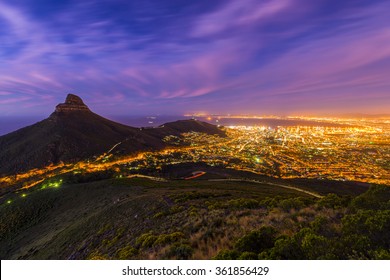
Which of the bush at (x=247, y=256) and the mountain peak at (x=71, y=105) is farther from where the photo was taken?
the mountain peak at (x=71, y=105)

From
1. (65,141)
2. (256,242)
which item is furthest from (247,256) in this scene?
(65,141)

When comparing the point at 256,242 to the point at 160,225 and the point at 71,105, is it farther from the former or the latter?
the point at 71,105

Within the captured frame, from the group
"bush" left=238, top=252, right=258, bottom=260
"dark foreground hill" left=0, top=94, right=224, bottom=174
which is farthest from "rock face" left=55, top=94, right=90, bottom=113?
"bush" left=238, top=252, right=258, bottom=260

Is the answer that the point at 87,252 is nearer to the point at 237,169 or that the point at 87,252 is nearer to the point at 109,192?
the point at 109,192

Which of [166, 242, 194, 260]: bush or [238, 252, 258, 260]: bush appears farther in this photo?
[166, 242, 194, 260]: bush

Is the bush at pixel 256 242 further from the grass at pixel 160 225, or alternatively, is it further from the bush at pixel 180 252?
the bush at pixel 180 252

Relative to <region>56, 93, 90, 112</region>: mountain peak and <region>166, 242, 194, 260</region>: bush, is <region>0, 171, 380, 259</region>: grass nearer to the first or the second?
<region>166, 242, 194, 260</region>: bush

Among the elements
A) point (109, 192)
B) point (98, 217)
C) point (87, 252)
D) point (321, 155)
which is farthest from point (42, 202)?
point (321, 155)

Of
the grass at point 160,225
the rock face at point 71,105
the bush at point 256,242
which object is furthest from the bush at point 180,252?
the rock face at point 71,105
